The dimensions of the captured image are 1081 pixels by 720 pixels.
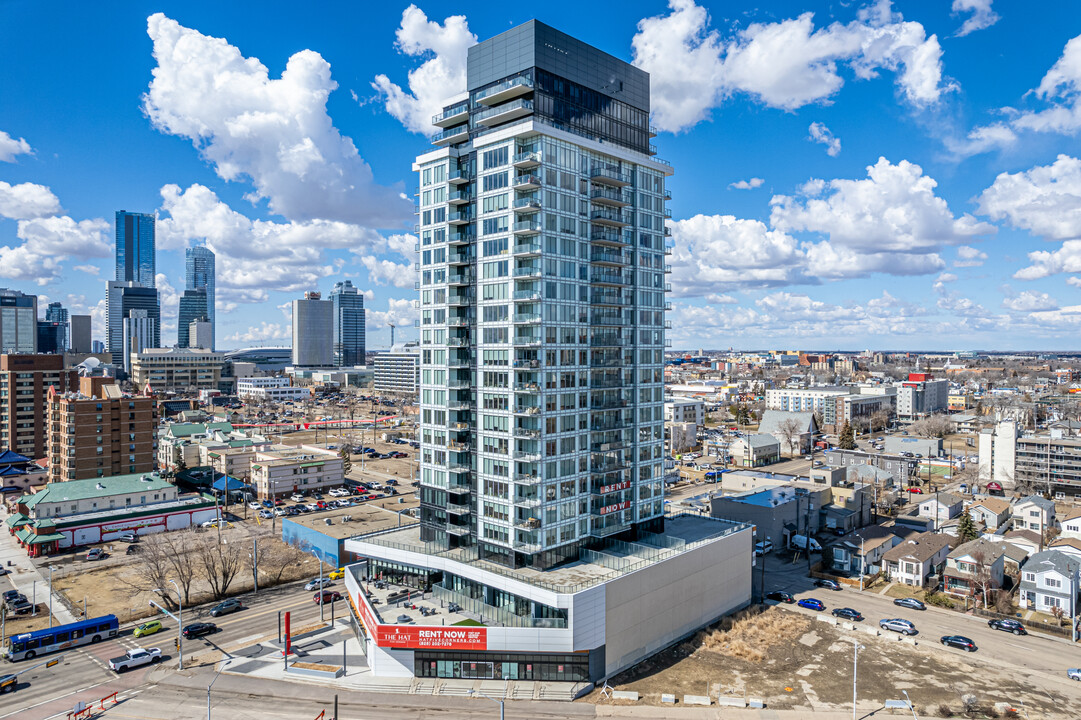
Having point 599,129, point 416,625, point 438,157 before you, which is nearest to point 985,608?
point 416,625

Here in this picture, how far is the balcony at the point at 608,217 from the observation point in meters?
61.7

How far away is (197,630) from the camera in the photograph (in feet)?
210

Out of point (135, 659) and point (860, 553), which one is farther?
point (860, 553)

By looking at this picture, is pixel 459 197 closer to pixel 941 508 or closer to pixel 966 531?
pixel 966 531

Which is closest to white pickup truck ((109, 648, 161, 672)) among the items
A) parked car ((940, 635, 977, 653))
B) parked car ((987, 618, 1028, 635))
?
parked car ((940, 635, 977, 653))

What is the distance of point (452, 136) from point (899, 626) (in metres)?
67.5

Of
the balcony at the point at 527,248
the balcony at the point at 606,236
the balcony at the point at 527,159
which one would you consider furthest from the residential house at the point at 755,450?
the balcony at the point at 527,159

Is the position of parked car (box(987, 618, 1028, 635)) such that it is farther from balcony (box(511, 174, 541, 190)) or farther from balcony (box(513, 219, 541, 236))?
balcony (box(511, 174, 541, 190))

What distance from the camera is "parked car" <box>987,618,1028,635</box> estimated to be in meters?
64.5

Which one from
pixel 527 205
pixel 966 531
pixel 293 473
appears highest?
pixel 527 205

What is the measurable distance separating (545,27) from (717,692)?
59.8 meters

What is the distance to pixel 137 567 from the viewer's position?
82812 mm

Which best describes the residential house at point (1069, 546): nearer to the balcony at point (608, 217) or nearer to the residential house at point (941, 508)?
the residential house at point (941, 508)

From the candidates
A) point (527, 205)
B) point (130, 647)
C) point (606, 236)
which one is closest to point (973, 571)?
point (606, 236)
